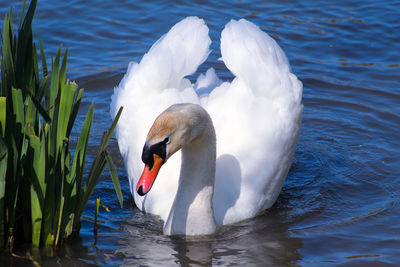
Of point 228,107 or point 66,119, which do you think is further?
point 228,107

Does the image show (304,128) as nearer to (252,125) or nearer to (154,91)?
(252,125)

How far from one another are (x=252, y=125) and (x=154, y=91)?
87 centimetres

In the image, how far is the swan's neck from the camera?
195 inches

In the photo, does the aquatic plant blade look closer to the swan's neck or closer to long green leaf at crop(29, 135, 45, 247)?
long green leaf at crop(29, 135, 45, 247)

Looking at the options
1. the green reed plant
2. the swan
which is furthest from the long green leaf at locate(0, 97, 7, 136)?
the swan

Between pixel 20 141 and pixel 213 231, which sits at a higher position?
pixel 20 141

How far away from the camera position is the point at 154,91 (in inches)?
231

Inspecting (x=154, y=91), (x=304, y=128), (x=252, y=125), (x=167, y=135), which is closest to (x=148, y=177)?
(x=167, y=135)

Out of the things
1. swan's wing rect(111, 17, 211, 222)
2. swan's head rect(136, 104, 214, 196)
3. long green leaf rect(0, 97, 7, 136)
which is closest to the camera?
long green leaf rect(0, 97, 7, 136)

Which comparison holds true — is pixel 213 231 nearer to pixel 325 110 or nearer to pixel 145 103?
pixel 145 103

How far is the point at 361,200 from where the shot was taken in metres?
5.95

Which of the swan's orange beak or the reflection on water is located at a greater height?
the swan's orange beak

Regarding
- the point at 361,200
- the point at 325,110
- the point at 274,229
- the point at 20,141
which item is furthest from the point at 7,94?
the point at 325,110

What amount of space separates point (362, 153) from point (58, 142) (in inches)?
137
